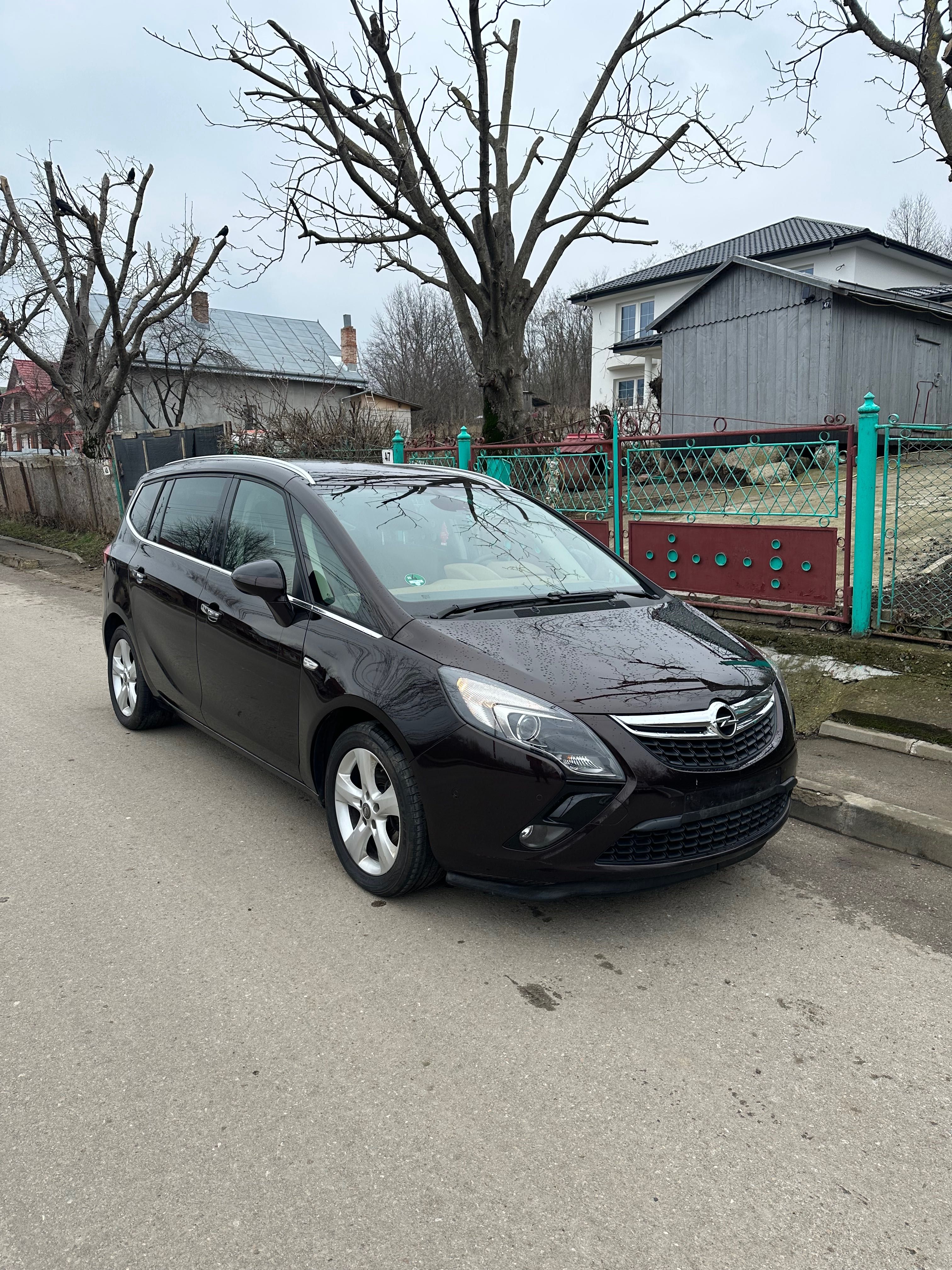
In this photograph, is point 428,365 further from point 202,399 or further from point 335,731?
point 335,731

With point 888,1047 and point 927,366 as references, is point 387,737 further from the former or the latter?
point 927,366

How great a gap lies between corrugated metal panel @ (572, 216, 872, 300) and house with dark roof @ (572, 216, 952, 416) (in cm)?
4

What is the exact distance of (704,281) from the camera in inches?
861

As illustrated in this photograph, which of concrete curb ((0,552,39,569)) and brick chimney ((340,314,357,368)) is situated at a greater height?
brick chimney ((340,314,357,368))

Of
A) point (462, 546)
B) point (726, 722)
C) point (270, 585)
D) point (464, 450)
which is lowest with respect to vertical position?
point (726, 722)

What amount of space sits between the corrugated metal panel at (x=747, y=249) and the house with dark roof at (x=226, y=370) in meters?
10.2

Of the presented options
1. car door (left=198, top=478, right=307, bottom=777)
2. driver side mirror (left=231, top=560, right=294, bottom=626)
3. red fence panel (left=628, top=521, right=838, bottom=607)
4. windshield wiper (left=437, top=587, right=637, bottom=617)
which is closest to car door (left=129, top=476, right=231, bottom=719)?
car door (left=198, top=478, right=307, bottom=777)

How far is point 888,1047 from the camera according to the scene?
2.80 m

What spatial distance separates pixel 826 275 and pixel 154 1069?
100 ft

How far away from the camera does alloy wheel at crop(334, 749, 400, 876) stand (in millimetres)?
3621

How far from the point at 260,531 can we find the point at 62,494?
60.2 feet

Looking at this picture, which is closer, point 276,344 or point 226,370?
point 226,370

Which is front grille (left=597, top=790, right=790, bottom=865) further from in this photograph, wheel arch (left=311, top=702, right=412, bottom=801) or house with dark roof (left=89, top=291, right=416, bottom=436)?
house with dark roof (left=89, top=291, right=416, bottom=436)

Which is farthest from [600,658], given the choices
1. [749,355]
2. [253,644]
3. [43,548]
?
[749,355]
